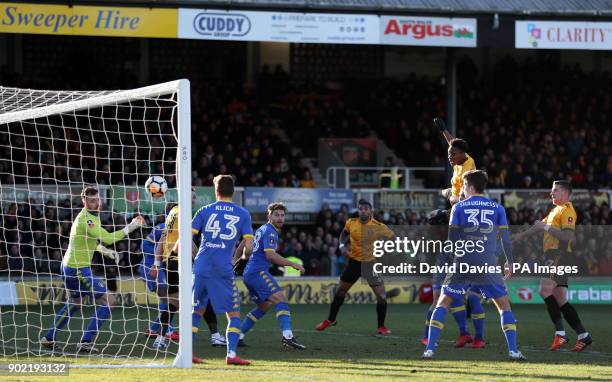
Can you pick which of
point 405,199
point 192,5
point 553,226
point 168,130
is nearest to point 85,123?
point 168,130

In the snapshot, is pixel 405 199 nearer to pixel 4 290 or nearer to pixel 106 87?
pixel 106 87

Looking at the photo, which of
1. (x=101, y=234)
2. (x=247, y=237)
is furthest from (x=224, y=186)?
(x=101, y=234)

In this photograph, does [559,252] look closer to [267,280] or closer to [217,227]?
[267,280]

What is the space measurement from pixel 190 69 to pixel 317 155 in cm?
509

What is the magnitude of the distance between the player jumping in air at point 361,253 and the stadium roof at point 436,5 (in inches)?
325

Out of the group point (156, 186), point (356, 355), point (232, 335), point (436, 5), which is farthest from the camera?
point (436, 5)

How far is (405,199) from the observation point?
24.9m

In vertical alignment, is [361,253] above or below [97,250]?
below

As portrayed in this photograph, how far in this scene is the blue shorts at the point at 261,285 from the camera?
40.4ft

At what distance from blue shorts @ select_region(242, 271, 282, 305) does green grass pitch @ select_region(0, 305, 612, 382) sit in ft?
1.99

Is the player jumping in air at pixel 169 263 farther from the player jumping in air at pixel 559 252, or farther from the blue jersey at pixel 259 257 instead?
the player jumping in air at pixel 559 252

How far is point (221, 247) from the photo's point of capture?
1040 cm

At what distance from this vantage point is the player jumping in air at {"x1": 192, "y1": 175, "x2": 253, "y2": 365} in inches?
407

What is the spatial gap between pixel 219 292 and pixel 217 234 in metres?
0.56
